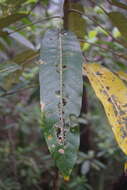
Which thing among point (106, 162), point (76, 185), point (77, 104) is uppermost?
point (77, 104)

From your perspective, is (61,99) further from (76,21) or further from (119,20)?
(76,21)

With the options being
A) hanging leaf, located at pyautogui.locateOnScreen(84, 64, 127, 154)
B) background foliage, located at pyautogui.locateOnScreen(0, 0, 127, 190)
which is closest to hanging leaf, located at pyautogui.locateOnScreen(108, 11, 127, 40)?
background foliage, located at pyautogui.locateOnScreen(0, 0, 127, 190)

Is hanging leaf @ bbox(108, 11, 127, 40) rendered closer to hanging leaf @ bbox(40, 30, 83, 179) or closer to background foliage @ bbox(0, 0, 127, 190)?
background foliage @ bbox(0, 0, 127, 190)

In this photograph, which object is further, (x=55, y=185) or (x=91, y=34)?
(x=91, y=34)

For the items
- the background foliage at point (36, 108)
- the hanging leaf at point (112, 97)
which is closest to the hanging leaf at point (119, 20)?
the background foliage at point (36, 108)

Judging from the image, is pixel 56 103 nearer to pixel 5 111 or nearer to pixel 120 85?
pixel 120 85

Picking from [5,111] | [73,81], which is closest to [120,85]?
[73,81]

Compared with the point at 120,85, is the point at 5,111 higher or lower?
lower

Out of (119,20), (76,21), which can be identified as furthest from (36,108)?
(119,20)
